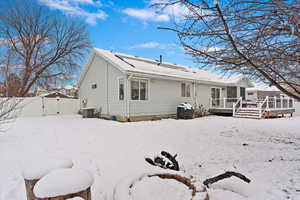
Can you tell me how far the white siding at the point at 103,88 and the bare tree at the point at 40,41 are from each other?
561 cm

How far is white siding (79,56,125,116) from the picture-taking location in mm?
9541

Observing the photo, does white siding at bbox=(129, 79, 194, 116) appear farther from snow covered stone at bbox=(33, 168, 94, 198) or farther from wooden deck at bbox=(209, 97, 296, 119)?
snow covered stone at bbox=(33, 168, 94, 198)

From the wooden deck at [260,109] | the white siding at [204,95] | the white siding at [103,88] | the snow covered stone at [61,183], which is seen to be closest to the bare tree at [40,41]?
the white siding at [103,88]

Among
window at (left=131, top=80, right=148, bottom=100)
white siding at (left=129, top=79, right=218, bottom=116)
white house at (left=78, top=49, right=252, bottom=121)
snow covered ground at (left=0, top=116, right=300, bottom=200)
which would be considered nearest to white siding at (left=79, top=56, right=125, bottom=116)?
white house at (left=78, top=49, right=252, bottom=121)

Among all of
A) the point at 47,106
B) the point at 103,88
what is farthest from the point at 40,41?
the point at 103,88

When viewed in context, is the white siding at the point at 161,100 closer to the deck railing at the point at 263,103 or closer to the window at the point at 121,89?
the window at the point at 121,89

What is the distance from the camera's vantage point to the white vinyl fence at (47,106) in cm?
1162

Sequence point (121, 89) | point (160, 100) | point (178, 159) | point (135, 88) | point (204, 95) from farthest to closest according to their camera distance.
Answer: point (204, 95), point (160, 100), point (121, 89), point (135, 88), point (178, 159)

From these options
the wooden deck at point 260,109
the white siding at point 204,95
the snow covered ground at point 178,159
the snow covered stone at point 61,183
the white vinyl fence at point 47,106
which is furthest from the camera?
the white siding at point 204,95

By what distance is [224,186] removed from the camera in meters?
2.15

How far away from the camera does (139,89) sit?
364 inches

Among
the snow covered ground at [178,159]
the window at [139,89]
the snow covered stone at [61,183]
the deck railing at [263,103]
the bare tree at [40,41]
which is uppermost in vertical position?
the bare tree at [40,41]

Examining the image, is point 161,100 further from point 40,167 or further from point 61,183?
point 61,183

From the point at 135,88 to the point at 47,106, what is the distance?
7.60 m
